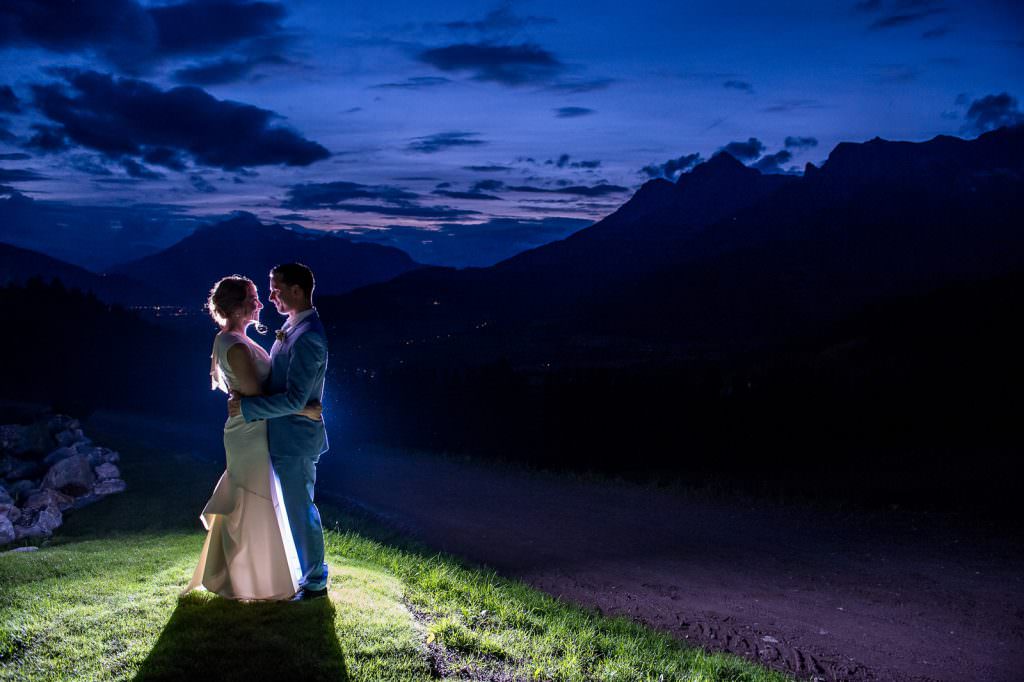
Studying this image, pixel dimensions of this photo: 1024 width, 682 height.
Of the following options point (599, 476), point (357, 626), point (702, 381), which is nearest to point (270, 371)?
point (357, 626)

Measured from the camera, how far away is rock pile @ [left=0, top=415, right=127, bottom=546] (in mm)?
11633

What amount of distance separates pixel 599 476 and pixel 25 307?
3420 cm

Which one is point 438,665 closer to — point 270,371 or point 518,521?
point 270,371

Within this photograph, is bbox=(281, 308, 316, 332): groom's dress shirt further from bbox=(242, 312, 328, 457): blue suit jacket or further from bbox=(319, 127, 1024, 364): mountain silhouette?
bbox=(319, 127, 1024, 364): mountain silhouette

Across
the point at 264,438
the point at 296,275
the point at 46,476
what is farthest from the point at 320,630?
the point at 46,476

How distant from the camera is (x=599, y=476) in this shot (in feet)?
50.8

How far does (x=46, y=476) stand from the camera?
1405 cm

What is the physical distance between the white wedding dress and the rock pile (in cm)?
746

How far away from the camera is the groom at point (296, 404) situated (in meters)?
5.10

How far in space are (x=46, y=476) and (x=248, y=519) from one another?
11485 millimetres

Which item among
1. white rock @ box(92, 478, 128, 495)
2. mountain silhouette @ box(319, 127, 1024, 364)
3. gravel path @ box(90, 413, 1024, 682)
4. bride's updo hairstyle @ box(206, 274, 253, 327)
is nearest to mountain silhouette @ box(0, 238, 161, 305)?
mountain silhouette @ box(319, 127, 1024, 364)

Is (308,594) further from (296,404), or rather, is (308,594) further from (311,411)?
(296,404)

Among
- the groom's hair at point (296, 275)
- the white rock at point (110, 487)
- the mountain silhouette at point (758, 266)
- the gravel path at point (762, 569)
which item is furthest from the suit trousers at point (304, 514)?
the mountain silhouette at point (758, 266)

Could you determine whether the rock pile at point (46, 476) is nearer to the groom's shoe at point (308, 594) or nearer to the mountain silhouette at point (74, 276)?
the groom's shoe at point (308, 594)
